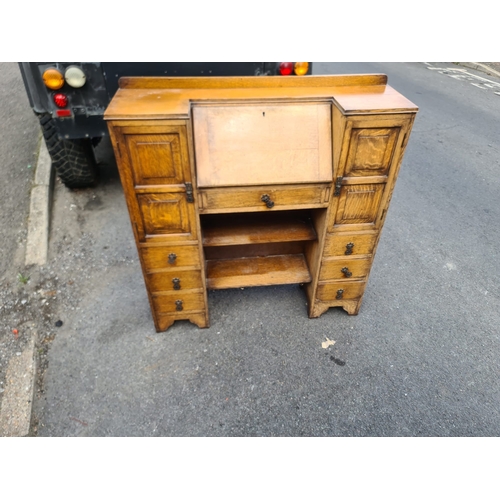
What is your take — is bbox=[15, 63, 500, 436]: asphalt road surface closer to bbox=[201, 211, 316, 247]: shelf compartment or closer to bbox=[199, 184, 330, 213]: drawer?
bbox=[201, 211, 316, 247]: shelf compartment

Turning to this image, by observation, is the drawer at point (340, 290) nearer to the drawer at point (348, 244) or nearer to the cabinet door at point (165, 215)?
the drawer at point (348, 244)

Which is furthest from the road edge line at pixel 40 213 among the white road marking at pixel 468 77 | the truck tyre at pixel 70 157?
the white road marking at pixel 468 77

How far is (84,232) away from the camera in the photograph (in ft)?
11.8

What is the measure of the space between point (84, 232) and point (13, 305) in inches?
39.4

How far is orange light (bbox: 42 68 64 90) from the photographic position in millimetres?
2881

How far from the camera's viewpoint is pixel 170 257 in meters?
2.34

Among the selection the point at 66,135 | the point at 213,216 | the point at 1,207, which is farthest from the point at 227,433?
the point at 1,207

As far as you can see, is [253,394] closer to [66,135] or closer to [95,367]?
[95,367]

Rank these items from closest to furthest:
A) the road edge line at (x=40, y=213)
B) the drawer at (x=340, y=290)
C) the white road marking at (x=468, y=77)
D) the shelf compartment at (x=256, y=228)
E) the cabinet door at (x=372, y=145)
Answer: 1. the cabinet door at (x=372, y=145)
2. the shelf compartment at (x=256, y=228)
3. the drawer at (x=340, y=290)
4. the road edge line at (x=40, y=213)
5. the white road marking at (x=468, y=77)

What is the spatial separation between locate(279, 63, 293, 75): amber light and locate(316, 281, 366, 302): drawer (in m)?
1.96

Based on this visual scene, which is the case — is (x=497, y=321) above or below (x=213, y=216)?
below

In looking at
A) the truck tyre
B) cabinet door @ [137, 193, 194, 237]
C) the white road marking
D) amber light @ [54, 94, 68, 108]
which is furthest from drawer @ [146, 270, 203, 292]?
the white road marking

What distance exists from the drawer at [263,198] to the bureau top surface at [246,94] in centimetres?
48

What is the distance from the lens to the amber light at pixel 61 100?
9.91ft
